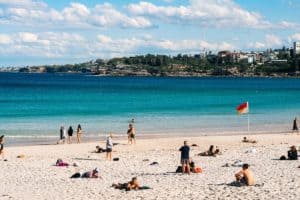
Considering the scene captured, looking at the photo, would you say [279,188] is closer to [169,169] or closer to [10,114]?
[169,169]

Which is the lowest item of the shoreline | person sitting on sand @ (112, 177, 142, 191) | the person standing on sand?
the shoreline

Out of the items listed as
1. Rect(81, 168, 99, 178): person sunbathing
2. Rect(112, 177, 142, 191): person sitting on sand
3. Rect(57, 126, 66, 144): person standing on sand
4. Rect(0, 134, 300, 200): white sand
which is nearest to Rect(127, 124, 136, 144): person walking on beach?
Rect(0, 134, 300, 200): white sand

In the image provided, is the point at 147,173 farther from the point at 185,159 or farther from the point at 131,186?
the point at 131,186

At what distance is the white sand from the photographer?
743 inches

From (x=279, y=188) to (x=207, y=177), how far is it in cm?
362

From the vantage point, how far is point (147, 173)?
77.8 feet

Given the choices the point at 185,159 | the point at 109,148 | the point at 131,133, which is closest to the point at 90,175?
the point at 185,159

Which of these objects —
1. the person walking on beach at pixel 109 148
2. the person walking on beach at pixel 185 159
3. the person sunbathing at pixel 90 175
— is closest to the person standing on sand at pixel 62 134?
the person walking on beach at pixel 109 148

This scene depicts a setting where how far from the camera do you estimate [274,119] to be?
189ft

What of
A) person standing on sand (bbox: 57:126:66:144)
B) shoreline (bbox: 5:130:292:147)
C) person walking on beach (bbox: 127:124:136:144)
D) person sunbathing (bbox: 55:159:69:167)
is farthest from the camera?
shoreline (bbox: 5:130:292:147)

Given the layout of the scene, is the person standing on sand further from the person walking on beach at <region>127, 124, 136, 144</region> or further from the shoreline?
the person walking on beach at <region>127, 124, 136, 144</region>

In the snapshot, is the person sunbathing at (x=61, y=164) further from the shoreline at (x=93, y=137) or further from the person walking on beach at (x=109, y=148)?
the shoreline at (x=93, y=137)

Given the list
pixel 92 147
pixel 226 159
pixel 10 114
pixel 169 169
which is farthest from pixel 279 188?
pixel 10 114

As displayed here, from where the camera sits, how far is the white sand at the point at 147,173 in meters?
18.9
